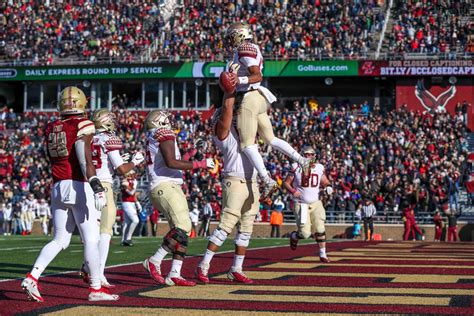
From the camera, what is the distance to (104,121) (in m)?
9.82

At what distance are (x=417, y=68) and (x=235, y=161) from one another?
31.6 m

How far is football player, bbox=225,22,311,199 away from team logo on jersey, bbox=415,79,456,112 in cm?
3227

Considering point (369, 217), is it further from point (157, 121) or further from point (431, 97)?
point (157, 121)

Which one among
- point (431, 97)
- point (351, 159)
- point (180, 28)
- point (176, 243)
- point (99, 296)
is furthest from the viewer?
point (180, 28)

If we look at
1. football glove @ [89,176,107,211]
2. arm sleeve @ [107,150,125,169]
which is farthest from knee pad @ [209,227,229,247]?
football glove @ [89,176,107,211]

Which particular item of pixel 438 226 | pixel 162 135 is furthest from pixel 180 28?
pixel 162 135

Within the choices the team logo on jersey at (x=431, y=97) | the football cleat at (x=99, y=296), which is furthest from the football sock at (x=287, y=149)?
the team logo on jersey at (x=431, y=97)

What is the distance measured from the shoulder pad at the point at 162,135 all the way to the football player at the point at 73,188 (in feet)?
5.02

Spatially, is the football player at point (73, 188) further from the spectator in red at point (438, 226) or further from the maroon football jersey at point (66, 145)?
the spectator in red at point (438, 226)

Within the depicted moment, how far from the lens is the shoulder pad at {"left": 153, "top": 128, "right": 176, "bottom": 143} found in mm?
9086

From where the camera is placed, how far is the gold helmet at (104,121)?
976 cm

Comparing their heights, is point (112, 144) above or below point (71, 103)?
below

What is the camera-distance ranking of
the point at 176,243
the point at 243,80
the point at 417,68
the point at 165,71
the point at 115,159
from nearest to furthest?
the point at 243,80, the point at 176,243, the point at 115,159, the point at 417,68, the point at 165,71

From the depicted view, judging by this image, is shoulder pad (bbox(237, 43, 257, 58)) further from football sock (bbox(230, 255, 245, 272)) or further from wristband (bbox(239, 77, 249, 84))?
football sock (bbox(230, 255, 245, 272))
